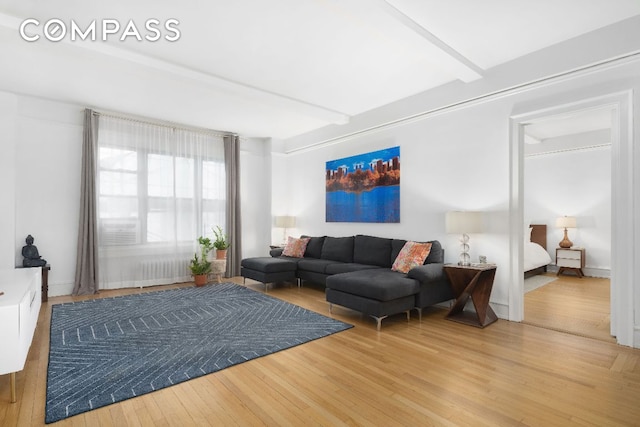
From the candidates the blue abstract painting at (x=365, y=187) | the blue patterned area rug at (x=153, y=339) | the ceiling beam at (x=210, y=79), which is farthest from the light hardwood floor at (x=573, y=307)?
the ceiling beam at (x=210, y=79)

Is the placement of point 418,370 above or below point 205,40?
below

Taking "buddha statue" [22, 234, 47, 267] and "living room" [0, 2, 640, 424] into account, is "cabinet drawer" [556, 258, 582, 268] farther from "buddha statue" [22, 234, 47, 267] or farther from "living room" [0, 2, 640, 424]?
"buddha statue" [22, 234, 47, 267]

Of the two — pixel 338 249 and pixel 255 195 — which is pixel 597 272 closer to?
pixel 338 249

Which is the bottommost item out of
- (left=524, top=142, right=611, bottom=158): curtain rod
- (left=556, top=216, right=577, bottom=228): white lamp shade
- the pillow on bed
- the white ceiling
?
the pillow on bed

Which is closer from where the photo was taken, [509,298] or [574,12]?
[574,12]

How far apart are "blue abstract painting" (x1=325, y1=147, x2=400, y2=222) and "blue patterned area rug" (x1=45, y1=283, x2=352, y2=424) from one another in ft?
6.75

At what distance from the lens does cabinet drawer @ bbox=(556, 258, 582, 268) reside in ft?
21.5

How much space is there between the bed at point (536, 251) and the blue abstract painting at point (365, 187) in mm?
2605

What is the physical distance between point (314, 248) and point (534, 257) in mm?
4170

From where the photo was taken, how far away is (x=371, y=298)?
361cm

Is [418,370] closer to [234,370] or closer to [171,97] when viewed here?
[234,370]

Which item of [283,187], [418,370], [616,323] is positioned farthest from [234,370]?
[283,187]

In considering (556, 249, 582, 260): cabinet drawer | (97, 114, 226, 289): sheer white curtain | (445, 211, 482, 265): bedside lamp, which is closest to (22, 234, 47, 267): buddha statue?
(97, 114, 226, 289): sheer white curtain

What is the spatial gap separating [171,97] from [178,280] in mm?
3224
